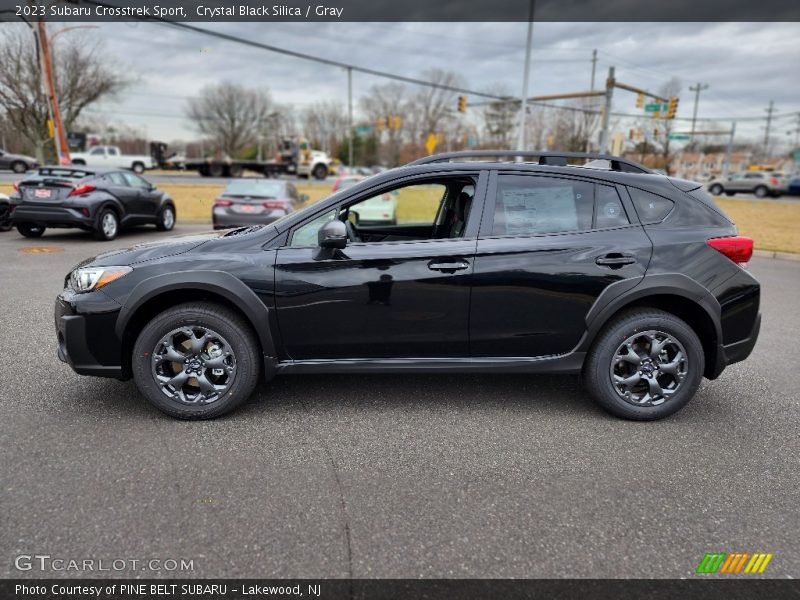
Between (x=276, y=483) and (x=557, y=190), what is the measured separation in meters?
2.57

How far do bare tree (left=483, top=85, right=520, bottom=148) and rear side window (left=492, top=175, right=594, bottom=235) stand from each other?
52.3 m

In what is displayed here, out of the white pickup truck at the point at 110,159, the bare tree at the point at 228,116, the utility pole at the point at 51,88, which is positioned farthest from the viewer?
the bare tree at the point at 228,116

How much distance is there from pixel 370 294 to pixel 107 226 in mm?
9907

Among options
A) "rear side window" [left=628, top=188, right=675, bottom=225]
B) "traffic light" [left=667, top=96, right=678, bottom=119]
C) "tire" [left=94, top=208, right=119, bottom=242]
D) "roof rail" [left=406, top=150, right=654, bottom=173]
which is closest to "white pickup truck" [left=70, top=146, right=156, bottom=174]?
"tire" [left=94, top=208, right=119, bottom=242]

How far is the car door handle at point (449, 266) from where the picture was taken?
3.46m

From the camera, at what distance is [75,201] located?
10.6m

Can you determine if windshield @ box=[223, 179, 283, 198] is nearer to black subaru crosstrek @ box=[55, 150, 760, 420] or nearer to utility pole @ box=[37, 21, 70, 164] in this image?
black subaru crosstrek @ box=[55, 150, 760, 420]

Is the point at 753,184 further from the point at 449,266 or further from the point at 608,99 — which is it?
the point at 449,266

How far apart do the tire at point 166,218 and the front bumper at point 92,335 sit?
10229 millimetres

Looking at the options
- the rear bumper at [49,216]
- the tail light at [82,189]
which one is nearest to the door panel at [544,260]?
the rear bumper at [49,216]

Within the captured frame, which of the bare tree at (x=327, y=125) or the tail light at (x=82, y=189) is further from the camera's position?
the bare tree at (x=327, y=125)

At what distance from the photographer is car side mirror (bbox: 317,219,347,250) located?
3.32 meters

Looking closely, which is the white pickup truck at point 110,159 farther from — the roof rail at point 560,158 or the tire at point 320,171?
the roof rail at point 560,158
